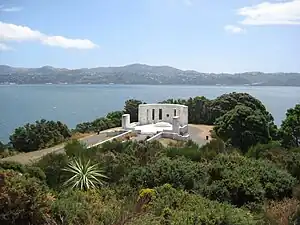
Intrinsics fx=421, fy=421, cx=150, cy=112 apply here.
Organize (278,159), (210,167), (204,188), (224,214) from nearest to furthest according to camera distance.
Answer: (224,214) → (204,188) → (210,167) → (278,159)

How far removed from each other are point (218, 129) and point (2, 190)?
23938 mm

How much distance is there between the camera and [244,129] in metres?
29.1

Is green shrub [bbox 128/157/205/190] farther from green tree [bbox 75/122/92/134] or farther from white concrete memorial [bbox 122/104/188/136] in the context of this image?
green tree [bbox 75/122/92/134]

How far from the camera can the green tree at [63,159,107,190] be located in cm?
1237

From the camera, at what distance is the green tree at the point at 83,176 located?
1237 centimetres

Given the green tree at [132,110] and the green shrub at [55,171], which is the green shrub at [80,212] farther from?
the green tree at [132,110]

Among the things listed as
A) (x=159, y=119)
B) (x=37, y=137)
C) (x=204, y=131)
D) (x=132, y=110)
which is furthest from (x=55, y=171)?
(x=132, y=110)

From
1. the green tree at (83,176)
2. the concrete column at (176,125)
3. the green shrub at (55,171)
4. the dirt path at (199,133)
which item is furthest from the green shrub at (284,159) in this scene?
the concrete column at (176,125)

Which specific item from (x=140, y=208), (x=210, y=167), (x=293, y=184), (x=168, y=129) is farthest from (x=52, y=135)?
(x=140, y=208)

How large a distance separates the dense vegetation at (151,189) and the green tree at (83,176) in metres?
0.02

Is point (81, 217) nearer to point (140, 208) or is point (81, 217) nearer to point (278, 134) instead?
point (140, 208)

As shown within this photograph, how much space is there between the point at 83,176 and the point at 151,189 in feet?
8.65

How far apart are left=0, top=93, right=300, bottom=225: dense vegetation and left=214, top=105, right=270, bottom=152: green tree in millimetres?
8568

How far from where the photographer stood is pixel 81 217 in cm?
812
